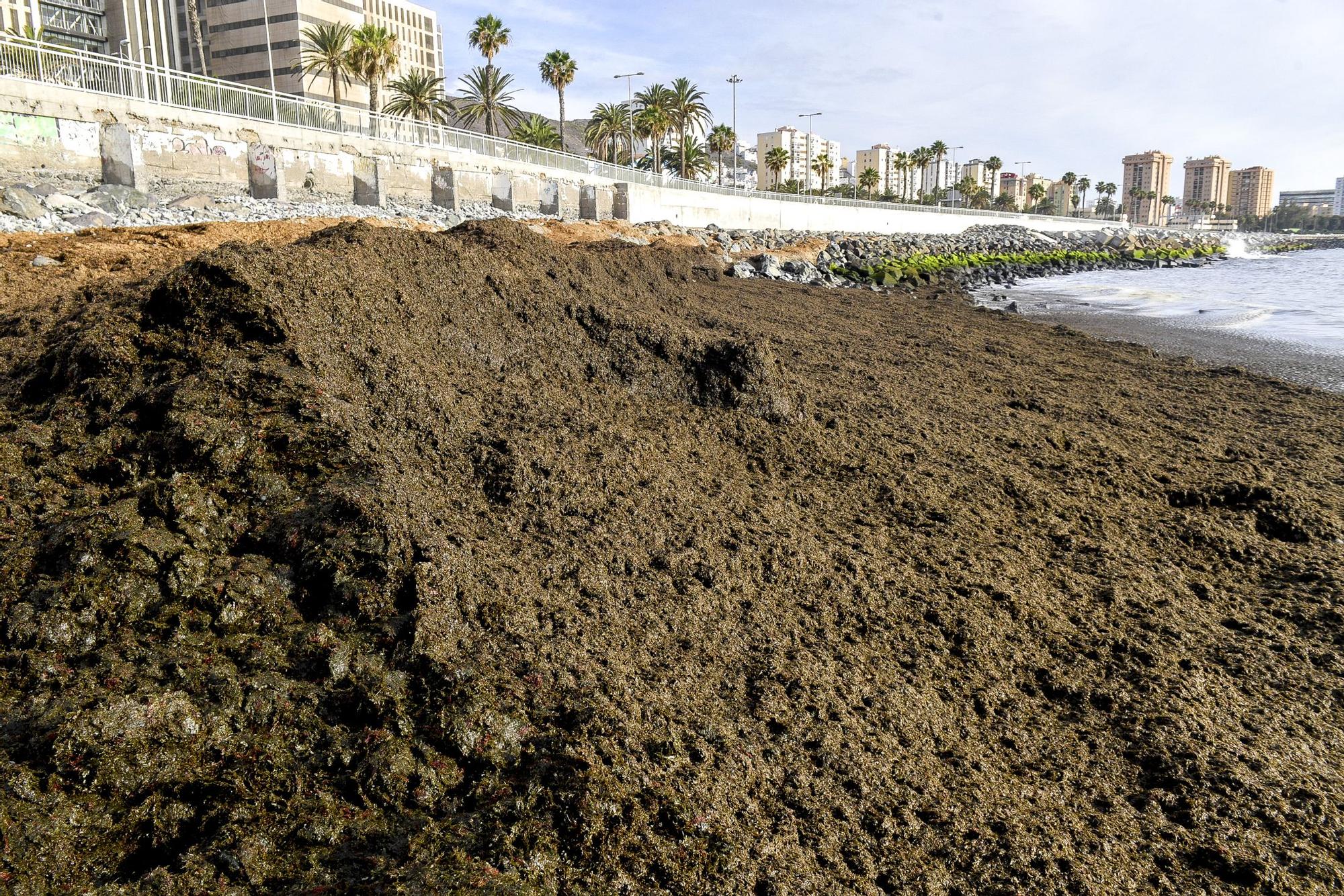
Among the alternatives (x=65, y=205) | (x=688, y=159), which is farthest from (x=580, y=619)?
(x=688, y=159)

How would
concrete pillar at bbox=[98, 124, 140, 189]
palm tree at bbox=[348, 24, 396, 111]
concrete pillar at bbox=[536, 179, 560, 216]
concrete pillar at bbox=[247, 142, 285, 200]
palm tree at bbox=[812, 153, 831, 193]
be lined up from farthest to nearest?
palm tree at bbox=[812, 153, 831, 193] → palm tree at bbox=[348, 24, 396, 111] → concrete pillar at bbox=[536, 179, 560, 216] → concrete pillar at bbox=[247, 142, 285, 200] → concrete pillar at bbox=[98, 124, 140, 189]

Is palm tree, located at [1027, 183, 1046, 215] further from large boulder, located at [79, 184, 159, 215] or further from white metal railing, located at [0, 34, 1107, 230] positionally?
large boulder, located at [79, 184, 159, 215]

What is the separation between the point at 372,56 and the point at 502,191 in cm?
1765

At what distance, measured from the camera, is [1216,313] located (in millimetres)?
22094

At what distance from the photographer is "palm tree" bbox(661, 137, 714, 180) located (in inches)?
2500

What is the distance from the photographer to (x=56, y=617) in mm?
3031

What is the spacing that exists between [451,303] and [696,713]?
12.7 feet

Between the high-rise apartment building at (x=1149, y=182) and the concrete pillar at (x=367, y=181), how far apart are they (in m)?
193

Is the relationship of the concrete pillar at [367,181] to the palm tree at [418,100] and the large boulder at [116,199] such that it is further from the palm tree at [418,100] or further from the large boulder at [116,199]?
the palm tree at [418,100]

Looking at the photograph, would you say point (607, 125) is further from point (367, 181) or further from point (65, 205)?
point (65, 205)

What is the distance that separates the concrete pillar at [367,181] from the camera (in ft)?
78.6

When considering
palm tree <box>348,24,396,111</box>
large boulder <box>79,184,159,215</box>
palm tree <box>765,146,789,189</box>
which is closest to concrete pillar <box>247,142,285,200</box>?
large boulder <box>79,184,159,215</box>

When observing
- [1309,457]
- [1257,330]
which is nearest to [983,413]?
[1309,457]

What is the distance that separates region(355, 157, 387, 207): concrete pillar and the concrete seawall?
3 centimetres
